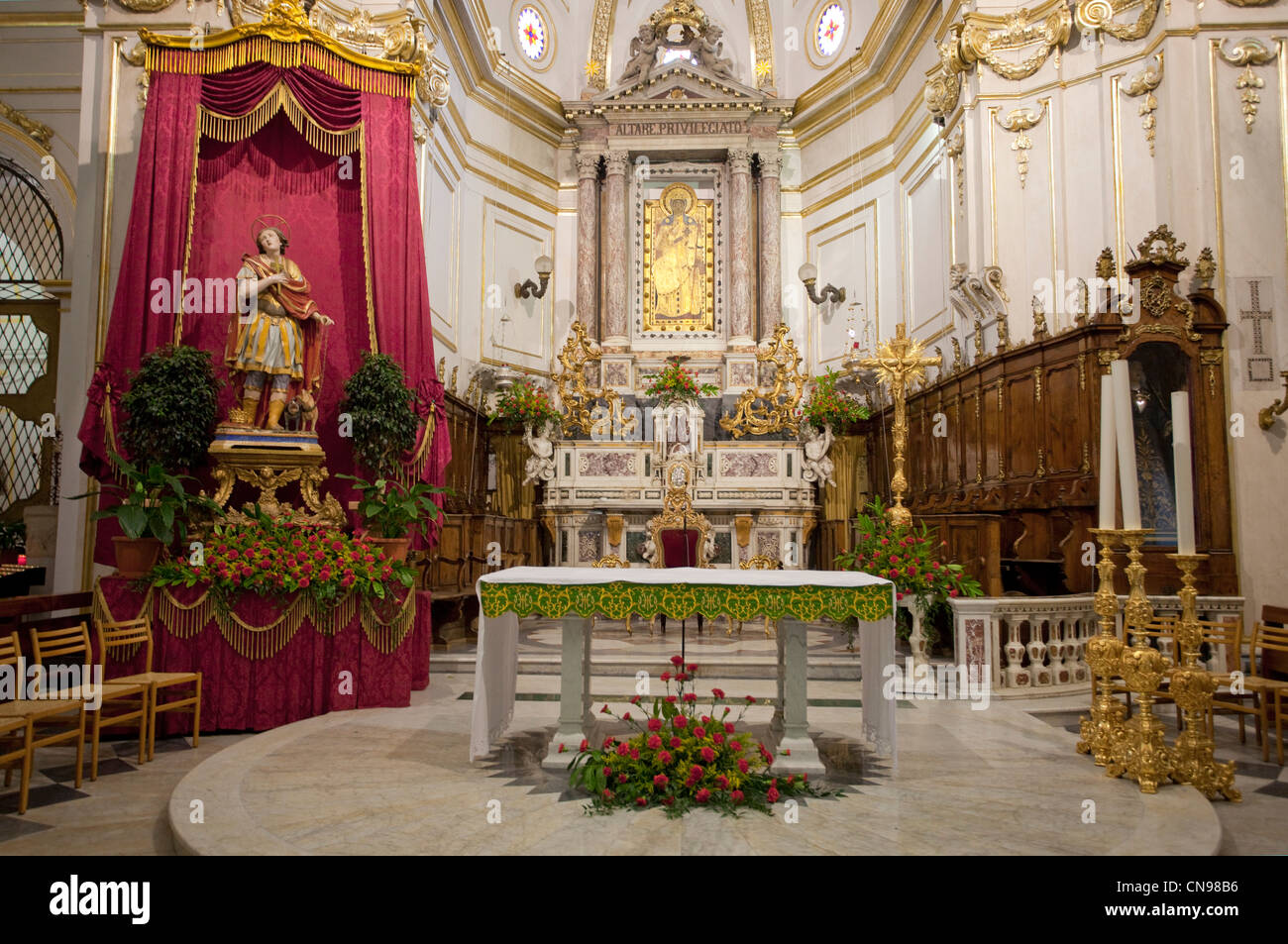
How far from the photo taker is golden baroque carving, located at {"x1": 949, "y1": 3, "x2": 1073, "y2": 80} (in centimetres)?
961

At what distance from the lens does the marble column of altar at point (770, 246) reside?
1424cm

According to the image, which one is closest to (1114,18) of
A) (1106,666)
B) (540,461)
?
(1106,666)

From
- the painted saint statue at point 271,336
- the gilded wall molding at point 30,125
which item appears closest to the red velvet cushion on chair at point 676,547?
the painted saint statue at point 271,336

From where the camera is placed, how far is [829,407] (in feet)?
39.5

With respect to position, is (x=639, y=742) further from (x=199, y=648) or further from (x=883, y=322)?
(x=883, y=322)

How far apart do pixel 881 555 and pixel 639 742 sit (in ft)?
11.0

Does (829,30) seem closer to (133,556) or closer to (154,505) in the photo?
(154,505)

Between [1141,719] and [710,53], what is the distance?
13.8 metres

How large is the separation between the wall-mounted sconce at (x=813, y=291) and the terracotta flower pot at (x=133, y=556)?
10728 mm

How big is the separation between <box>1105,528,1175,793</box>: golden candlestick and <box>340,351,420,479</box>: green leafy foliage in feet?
15.6

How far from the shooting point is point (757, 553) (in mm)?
11273

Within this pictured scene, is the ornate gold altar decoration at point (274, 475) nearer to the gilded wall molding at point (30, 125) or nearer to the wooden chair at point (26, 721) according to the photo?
the wooden chair at point (26, 721)

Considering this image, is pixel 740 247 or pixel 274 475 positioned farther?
pixel 740 247

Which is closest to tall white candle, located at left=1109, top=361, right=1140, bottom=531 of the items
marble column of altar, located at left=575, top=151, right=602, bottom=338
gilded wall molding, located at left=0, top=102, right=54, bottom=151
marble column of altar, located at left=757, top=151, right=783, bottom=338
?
marble column of altar, located at left=757, top=151, right=783, bottom=338
